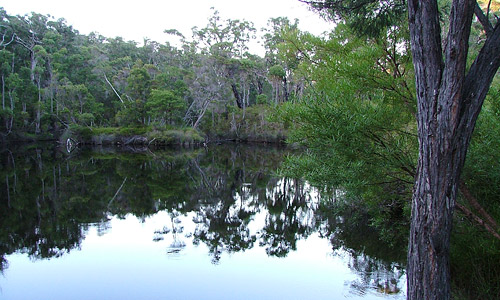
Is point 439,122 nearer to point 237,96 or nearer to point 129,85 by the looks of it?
point 129,85

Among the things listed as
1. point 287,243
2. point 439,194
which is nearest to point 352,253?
point 287,243

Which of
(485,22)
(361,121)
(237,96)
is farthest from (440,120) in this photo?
(237,96)

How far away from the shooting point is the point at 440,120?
102 inches

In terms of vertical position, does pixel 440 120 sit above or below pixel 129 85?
below

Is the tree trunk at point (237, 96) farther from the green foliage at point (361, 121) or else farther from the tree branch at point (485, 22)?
the tree branch at point (485, 22)

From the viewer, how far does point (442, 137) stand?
8.45 ft

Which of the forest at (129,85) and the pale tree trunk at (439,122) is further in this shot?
the forest at (129,85)

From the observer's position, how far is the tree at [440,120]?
256cm

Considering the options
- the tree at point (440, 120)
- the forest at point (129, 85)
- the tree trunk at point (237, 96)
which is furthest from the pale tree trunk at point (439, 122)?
the tree trunk at point (237, 96)

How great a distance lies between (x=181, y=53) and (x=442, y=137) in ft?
127

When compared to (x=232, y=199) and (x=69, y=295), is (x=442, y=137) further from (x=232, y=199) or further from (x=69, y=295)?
(x=232, y=199)

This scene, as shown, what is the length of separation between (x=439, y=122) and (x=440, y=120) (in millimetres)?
15

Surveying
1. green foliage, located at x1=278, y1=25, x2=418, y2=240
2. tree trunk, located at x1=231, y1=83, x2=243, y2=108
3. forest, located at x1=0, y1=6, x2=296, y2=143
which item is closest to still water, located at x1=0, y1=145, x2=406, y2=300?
green foliage, located at x1=278, y1=25, x2=418, y2=240

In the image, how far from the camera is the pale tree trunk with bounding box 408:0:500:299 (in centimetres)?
256
